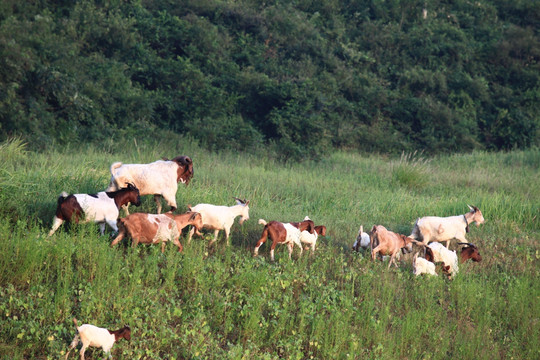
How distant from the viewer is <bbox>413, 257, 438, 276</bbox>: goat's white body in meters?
9.06

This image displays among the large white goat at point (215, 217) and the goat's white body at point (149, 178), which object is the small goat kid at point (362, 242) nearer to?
the large white goat at point (215, 217)

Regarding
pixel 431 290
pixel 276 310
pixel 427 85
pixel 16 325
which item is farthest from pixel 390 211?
pixel 427 85

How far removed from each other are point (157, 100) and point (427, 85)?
1147cm

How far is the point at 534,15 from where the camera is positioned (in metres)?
32.1

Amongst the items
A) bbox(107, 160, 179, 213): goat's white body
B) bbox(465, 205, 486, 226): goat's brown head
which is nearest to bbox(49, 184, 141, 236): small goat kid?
bbox(107, 160, 179, 213): goat's white body

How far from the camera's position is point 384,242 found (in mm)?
9023

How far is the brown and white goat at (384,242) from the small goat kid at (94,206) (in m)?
3.16

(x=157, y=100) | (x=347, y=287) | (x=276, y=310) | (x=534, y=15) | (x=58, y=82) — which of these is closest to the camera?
(x=276, y=310)

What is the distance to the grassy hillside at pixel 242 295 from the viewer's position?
6.81 m

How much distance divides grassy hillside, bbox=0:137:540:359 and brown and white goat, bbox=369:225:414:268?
0.21 m

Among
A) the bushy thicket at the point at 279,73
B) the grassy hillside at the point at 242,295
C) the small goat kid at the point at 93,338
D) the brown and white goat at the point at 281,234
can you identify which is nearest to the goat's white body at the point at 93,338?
the small goat kid at the point at 93,338

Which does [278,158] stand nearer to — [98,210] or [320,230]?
[320,230]

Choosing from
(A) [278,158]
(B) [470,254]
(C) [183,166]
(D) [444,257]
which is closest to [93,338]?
(C) [183,166]

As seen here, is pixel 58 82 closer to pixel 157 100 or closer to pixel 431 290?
pixel 157 100
